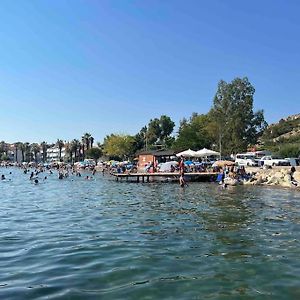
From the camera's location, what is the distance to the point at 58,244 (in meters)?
14.0

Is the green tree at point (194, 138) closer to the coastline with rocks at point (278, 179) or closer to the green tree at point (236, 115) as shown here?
the green tree at point (236, 115)

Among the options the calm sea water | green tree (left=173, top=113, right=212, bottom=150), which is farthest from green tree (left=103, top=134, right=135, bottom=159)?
the calm sea water

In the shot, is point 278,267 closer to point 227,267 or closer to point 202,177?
point 227,267

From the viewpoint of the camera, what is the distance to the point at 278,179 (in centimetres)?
4272

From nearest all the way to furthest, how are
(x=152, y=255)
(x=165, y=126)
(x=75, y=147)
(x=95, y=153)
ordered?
(x=152, y=255) → (x=165, y=126) → (x=95, y=153) → (x=75, y=147)

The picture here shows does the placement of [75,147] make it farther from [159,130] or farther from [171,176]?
[171,176]

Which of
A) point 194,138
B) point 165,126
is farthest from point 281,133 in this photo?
point 194,138

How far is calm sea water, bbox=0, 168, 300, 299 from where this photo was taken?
357 inches

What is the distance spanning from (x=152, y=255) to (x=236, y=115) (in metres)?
62.1

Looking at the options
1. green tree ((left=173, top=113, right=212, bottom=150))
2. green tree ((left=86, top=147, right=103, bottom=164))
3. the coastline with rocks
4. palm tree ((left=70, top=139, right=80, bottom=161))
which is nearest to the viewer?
the coastline with rocks

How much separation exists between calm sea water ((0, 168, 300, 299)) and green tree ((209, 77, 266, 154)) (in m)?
51.4

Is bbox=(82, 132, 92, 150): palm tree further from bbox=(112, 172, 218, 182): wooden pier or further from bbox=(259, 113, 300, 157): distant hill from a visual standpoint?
bbox=(112, 172, 218, 182): wooden pier

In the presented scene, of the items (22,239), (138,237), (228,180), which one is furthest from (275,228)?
(228,180)

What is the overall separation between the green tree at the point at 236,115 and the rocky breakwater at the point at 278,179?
2606 centimetres
